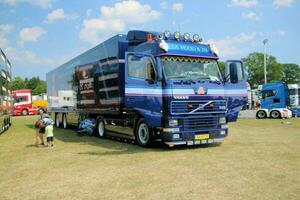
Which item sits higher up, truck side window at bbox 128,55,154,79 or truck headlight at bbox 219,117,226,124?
truck side window at bbox 128,55,154,79

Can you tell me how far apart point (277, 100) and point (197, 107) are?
2164 centimetres

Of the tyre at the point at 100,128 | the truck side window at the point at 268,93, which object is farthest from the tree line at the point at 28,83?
the tyre at the point at 100,128

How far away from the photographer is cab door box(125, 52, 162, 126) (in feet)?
34.7

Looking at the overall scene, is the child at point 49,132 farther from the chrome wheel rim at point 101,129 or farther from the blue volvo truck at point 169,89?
the chrome wheel rim at point 101,129

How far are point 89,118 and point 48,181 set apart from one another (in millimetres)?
9047

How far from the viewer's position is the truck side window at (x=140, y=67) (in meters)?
10.7

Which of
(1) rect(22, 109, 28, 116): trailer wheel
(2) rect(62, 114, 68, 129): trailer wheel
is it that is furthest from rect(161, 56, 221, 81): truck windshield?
(1) rect(22, 109, 28, 116): trailer wheel

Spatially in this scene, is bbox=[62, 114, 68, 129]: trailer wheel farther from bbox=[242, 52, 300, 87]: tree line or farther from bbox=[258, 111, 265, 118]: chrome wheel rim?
bbox=[242, 52, 300, 87]: tree line

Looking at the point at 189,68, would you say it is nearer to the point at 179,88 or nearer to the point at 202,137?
the point at 179,88

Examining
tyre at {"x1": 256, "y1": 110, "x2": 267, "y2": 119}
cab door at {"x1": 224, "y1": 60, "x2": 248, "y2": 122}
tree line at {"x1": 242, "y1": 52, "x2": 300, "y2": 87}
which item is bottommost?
tyre at {"x1": 256, "y1": 110, "x2": 267, "y2": 119}

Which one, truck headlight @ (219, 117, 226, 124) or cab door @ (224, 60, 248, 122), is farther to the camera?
cab door @ (224, 60, 248, 122)

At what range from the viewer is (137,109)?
11203 millimetres

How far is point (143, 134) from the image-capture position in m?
11.8

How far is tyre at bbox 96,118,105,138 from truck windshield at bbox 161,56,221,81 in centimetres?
535
